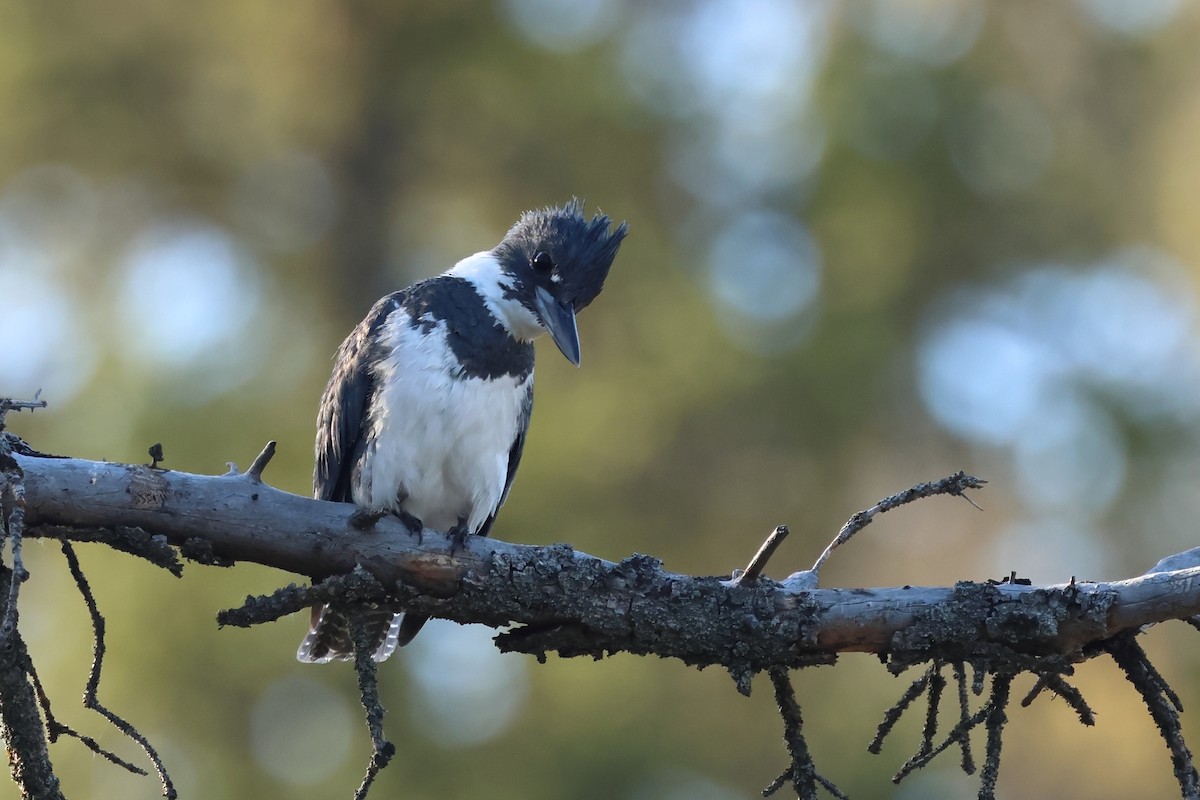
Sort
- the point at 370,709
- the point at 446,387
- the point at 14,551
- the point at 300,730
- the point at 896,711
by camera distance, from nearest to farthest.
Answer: the point at 14,551 → the point at 370,709 → the point at 896,711 → the point at 446,387 → the point at 300,730

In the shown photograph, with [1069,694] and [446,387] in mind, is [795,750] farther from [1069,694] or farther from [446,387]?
[446,387]

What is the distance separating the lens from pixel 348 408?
136 inches

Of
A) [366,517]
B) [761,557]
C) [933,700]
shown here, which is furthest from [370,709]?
Answer: [933,700]

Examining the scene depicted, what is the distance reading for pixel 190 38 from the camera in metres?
7.62

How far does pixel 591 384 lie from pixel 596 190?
134cm

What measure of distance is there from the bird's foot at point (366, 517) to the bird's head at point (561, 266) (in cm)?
135

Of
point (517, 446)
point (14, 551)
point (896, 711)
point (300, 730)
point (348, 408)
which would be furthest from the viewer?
point (300, 730)

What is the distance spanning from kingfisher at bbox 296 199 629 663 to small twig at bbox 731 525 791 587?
1.26 m

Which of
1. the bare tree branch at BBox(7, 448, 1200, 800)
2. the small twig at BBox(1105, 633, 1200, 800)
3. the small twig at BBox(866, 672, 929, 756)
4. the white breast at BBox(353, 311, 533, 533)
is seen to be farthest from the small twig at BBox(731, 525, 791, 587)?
the white breast at BBox(353, 311, 533, 533)

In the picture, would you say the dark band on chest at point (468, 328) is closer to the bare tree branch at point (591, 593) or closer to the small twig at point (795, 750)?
the bare tree branch at point (591, 593)

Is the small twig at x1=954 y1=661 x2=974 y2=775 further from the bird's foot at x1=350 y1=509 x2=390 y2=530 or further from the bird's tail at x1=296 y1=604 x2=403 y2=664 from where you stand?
the bird's tail at x1=296 y1=604 x2=403 y2=664

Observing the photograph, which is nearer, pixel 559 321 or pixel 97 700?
pixel 97 700

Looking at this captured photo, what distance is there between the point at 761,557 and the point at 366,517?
2.18ft

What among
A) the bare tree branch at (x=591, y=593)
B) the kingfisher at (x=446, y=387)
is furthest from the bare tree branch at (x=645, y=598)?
the kingfisher at (x=446, y=387)
